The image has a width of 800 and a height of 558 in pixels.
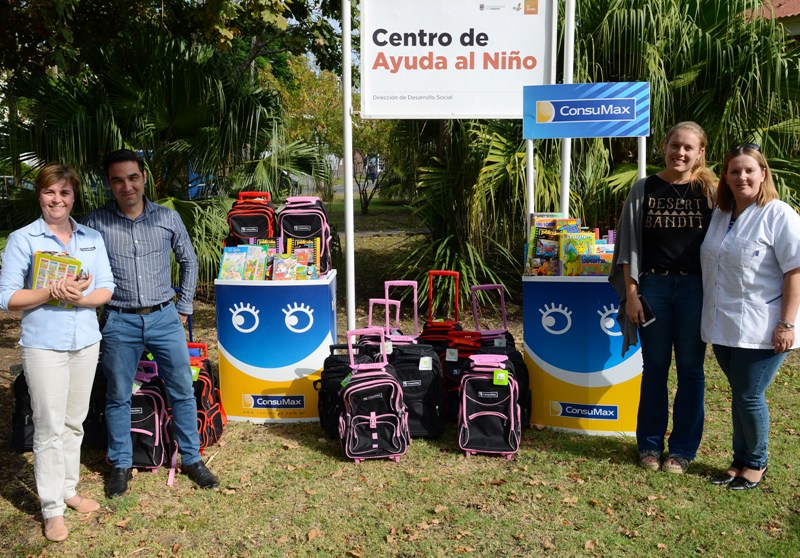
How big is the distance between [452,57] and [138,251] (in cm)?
265

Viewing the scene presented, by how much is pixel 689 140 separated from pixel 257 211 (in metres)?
2.90

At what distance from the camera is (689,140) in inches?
158

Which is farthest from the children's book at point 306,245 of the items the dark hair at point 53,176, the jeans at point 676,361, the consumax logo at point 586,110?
the jeans at point 676,361

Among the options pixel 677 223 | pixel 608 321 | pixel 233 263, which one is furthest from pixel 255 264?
pixel 677 223

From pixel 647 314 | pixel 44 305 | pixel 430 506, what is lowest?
pixel 430 506

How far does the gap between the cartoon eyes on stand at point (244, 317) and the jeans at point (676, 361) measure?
2491mm

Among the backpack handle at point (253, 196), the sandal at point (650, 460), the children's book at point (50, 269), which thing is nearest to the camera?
the children's book at point (50, 269)

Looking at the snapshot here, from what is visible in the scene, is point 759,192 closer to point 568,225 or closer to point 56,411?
point 568,225

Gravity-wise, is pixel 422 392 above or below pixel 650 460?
above

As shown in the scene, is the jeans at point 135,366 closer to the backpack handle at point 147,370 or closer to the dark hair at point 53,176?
the backpack handle at point 147,370

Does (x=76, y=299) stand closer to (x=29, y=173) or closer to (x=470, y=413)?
(x=470, y=413)

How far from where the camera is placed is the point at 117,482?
165 inches

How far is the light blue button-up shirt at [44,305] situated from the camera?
3465 mm

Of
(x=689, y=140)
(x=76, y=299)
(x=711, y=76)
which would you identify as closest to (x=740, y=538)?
(x=689, y=140)
